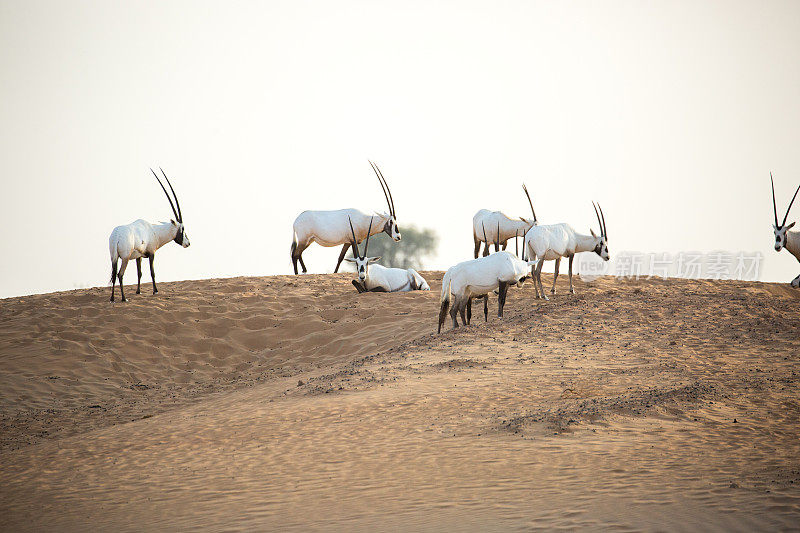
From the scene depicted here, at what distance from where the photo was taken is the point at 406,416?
688 centimetres

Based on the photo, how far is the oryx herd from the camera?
1139cm

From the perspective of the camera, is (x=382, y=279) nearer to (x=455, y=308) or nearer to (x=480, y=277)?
(x=455, y=308)

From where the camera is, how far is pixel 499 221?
17.9 meters

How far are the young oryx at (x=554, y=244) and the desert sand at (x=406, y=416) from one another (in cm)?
90

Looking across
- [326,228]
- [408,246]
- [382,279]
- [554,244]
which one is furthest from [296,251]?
[408,246]

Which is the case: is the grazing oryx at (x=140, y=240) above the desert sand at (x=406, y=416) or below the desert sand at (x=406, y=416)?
above

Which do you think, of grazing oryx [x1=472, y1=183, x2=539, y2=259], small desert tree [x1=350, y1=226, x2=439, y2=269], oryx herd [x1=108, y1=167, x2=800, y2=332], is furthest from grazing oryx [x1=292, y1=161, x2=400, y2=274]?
small desert tree [x1=350, y1=226, x2=439, y2=269]

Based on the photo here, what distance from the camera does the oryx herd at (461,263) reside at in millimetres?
11391

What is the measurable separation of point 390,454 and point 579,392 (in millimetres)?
2538

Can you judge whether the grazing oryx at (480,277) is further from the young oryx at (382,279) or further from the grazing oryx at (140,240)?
the grazing oryx at (140,240)

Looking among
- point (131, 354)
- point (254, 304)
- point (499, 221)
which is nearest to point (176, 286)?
point (254, 304)

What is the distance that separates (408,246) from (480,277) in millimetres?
30126

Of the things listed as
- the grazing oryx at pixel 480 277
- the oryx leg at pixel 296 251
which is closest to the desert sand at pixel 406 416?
the grazing oryx at pixel 480 277

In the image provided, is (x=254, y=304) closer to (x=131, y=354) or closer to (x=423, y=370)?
(x=131, y=354)
